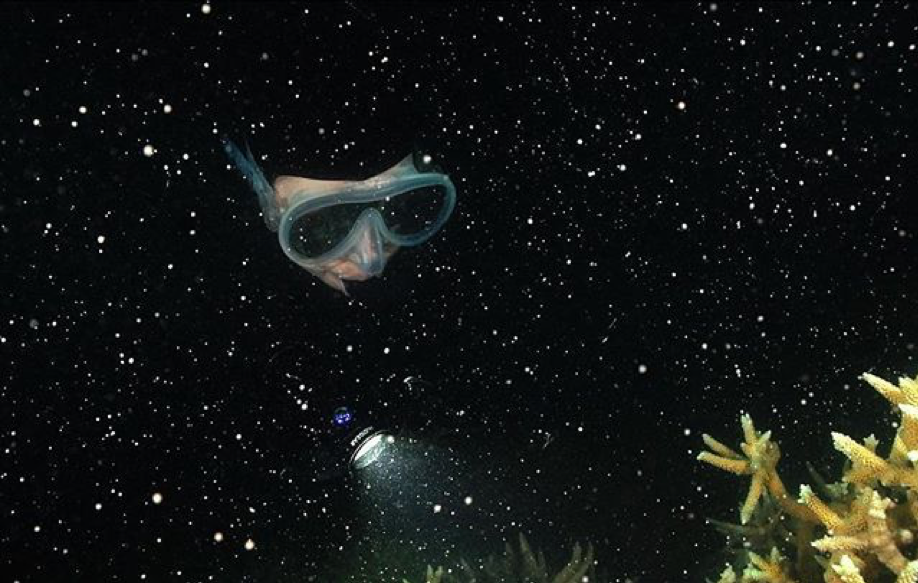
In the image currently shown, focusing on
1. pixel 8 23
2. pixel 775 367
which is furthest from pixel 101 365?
pixel 775 367

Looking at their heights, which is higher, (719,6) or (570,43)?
(570,43)

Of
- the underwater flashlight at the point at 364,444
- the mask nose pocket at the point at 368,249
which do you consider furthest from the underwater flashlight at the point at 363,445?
the mask nose pocket at the point at 368,249

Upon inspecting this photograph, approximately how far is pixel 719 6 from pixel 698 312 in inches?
209

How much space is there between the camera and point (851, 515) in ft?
7.59

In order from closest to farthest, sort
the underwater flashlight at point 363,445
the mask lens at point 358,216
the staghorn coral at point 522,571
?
the staghorn coral at point 522,571
the mask lens at point 358,216
the underwater flashlight at point 363,445

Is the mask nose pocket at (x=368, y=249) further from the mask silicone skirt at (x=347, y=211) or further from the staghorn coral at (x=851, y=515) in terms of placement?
the staghorn coral at (x=851, y=515)

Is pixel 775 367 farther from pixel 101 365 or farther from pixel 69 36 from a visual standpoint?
pixel 101 365

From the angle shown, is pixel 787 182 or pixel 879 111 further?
pixel 787 182

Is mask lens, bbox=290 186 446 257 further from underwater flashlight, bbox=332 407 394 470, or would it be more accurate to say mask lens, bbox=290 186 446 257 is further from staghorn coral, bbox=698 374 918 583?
staghorn coral, bbox=698 374 918 583

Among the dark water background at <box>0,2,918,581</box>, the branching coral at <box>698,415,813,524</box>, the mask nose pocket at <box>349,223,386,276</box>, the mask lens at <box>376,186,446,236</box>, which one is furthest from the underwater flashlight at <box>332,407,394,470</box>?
the branching coral at <box>698,415,813,524</box>

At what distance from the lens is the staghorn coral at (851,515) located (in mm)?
2146

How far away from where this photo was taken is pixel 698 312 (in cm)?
1106

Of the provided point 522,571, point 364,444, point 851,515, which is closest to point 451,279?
point 364,444

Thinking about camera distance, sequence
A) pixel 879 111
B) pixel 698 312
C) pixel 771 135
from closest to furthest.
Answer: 1. pixel 879 111
2. pixel 771 135
3. pixel 698 312
